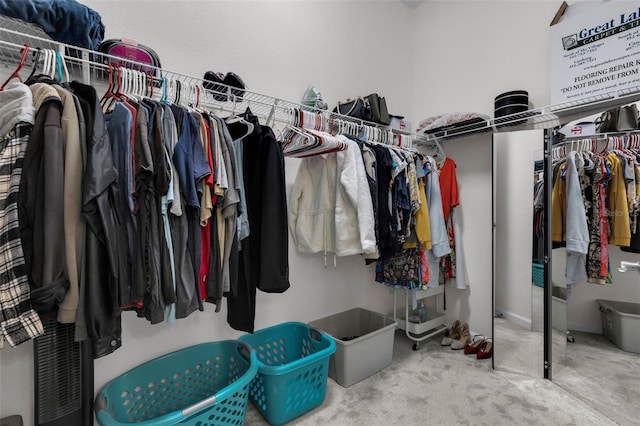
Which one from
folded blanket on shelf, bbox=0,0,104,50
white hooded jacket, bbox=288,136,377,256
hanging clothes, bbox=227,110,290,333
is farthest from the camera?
white hooded jacket, bbox=288,136,377,256

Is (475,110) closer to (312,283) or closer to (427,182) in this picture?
(427,182)

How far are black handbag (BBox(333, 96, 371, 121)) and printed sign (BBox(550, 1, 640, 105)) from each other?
4.02 feet

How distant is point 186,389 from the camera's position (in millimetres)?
1654

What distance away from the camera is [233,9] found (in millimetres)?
1892

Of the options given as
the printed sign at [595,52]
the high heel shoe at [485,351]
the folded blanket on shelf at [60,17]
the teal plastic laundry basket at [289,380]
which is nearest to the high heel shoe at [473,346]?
the high heel shoe at [485,351]

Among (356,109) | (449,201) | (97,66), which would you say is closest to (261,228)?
(97,66)

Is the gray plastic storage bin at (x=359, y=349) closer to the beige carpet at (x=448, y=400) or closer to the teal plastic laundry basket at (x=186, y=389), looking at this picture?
the beige carpet at (x=448, y=400)

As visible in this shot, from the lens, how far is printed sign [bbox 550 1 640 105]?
5.71 ft

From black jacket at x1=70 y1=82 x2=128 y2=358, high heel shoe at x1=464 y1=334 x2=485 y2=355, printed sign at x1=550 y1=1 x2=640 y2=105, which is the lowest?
high heel shoe at x1=464 y1=334 x2=485 y2=355

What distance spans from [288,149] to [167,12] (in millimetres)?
996

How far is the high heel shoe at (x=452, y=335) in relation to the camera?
2.47 metres

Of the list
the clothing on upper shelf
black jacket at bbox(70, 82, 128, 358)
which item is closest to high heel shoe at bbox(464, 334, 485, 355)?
the clothing on upper shelf

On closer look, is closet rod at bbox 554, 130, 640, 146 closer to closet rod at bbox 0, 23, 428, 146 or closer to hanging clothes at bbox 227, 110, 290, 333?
closet rod at bbox 0, 23, 428, 146

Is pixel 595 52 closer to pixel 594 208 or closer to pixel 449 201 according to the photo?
pixel 594 208
